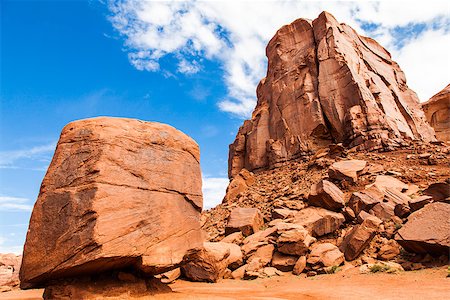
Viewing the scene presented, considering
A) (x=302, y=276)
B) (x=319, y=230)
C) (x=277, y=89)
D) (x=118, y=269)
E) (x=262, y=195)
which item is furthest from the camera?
(x=277, y=89)

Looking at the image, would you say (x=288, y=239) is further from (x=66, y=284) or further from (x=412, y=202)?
(x=66, y=284)

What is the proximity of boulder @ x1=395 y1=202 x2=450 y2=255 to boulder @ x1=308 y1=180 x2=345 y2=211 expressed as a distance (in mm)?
5406

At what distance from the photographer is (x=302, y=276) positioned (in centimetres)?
1253

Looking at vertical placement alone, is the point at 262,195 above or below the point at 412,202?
above

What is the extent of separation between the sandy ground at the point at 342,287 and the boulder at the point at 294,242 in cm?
145

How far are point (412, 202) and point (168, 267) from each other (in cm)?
1166

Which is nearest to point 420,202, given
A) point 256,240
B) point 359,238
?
point 359,238

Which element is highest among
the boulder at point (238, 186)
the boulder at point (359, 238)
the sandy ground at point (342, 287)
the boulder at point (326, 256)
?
the boulder at point (238, 186)

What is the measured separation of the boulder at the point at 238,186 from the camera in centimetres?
2850

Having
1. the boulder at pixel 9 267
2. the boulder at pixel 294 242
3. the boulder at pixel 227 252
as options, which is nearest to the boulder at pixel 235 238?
the boulder at pixel 227 252

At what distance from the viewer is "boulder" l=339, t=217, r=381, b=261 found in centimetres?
1274

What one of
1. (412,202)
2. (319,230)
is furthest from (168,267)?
(412,202)

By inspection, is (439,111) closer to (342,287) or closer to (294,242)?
(294,242)

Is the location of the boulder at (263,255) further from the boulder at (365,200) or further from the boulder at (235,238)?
the boulder at (365,200)
